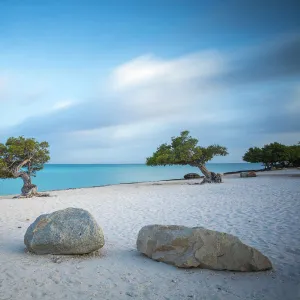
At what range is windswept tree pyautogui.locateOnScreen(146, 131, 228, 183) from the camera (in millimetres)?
26938

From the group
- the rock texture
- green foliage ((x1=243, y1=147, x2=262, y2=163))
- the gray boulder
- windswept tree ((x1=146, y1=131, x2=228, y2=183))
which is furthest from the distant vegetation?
the gray boulder

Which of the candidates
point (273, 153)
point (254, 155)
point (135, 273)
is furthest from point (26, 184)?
point (273, 153)

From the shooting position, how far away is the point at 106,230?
9.27 meters

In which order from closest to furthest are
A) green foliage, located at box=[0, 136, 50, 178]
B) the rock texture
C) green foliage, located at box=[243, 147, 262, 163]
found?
the rock texture → green foliage, located at box=[0, 136, 50, 178] → green foliage, located at box=[243, 147, 262, 163]

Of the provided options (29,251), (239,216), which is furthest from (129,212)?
(29,251)

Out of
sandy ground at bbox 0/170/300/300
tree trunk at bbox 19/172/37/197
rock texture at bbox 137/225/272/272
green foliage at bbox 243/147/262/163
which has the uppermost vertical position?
green foliage at bbox 243/147/262/163

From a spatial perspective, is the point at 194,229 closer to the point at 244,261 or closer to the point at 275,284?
the point at 244,261

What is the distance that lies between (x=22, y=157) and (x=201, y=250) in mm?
21294

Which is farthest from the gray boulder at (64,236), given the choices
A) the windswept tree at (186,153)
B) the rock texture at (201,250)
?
the windswept tree at (186,153)

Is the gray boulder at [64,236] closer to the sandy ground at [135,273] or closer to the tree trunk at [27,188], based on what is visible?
the sandy ground at [135,273]

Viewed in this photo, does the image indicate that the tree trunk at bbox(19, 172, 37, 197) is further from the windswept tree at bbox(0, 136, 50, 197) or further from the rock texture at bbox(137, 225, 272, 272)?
the rock texture at bbox(137, 225, 272, 272)

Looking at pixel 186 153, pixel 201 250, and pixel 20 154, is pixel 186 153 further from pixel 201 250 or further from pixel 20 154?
pixel 201 250

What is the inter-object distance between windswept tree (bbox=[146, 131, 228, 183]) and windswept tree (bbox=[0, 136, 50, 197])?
37.2 ft

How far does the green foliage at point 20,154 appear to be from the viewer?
2130 cm
